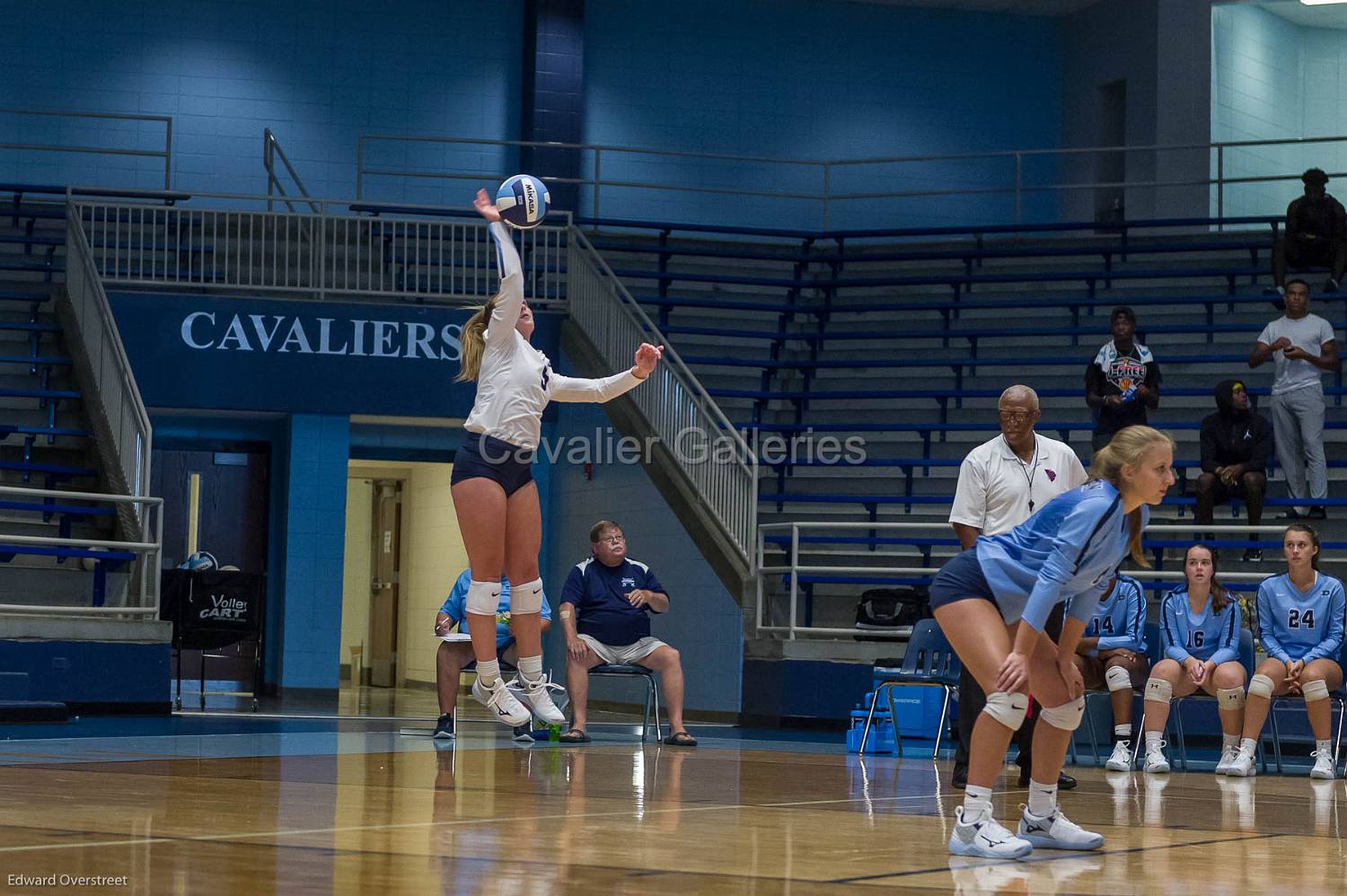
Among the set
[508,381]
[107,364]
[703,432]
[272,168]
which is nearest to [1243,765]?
[508,381]

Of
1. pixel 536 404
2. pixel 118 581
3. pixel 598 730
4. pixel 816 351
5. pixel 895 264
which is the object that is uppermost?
pixel 895 264

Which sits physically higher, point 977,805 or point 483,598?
point 483,598

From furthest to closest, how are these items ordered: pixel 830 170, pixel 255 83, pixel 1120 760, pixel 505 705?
pixel 830 170 < pixel 255 83 < pixel 1120 760 < pixel 505 705

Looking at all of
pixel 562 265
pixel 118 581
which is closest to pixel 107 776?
pixel 118 581

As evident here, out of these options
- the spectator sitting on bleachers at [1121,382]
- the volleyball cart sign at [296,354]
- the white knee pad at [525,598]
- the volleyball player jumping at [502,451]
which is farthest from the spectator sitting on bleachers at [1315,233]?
the white knee pad at [525,598]

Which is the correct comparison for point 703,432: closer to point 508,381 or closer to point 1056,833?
point 508,381

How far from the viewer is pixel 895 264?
726 inches

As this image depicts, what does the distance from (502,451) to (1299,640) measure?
196 inches

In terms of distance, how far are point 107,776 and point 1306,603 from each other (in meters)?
6.50

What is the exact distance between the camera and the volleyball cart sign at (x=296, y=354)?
15383mm

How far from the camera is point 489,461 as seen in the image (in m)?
7.06

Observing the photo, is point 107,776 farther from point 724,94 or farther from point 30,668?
point 724,94

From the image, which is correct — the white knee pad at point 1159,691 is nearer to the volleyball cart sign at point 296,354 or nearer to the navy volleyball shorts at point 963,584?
the navy volleyball shorts at point 963,584

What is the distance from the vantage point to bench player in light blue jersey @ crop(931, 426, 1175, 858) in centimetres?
468
